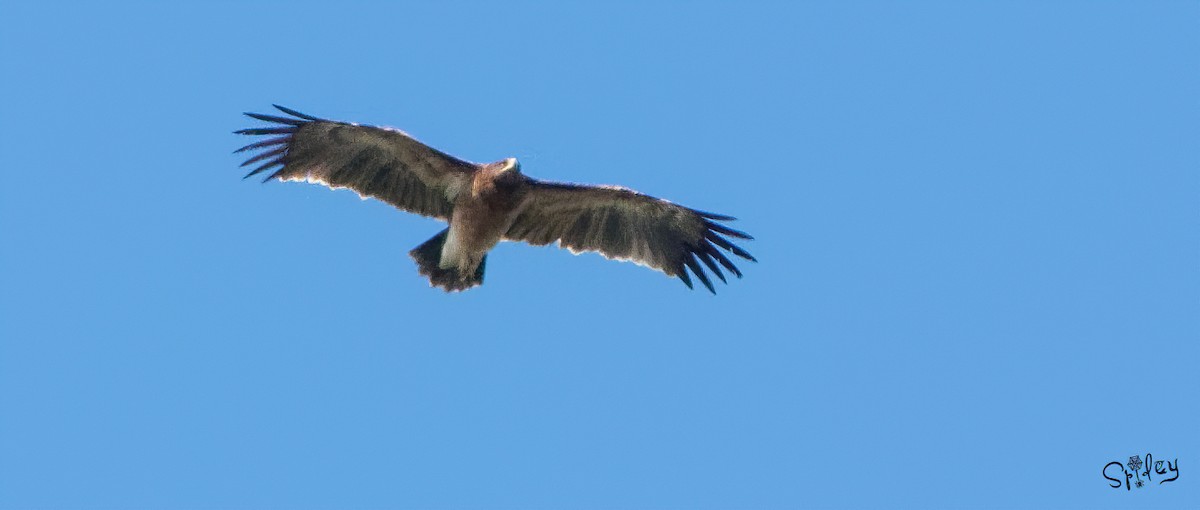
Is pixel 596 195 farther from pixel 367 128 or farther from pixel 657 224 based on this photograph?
pixel 367 128

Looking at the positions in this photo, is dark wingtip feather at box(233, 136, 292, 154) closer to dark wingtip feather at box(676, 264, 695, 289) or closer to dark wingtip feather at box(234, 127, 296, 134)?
dark wingtip feather at box(234, 127, 296, 134)

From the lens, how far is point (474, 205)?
10.1 meters

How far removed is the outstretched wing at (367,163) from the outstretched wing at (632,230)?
72 cm

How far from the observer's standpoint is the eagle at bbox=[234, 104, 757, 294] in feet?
33.4

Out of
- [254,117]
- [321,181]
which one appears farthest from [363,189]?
[254,117]

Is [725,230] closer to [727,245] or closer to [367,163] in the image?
[727,245]

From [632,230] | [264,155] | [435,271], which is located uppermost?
[264,155]

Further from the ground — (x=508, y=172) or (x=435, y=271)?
(x=508, y=172)

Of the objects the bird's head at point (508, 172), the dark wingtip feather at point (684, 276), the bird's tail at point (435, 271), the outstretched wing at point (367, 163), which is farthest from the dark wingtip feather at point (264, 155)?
the dark wingtip feather at point (684, 276)

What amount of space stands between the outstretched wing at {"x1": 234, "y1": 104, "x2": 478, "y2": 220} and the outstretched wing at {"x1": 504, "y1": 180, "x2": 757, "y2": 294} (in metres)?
0.72

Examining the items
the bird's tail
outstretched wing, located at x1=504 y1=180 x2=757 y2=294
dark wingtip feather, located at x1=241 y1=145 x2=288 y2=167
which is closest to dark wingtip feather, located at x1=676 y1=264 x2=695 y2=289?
outstretched wing, located at x1=504 y1=180 x2=757 y2=294

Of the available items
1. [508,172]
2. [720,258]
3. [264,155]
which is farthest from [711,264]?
[264,155]

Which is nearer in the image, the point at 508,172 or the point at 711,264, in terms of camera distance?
the point at 508,172

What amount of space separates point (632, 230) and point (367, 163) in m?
2.43
